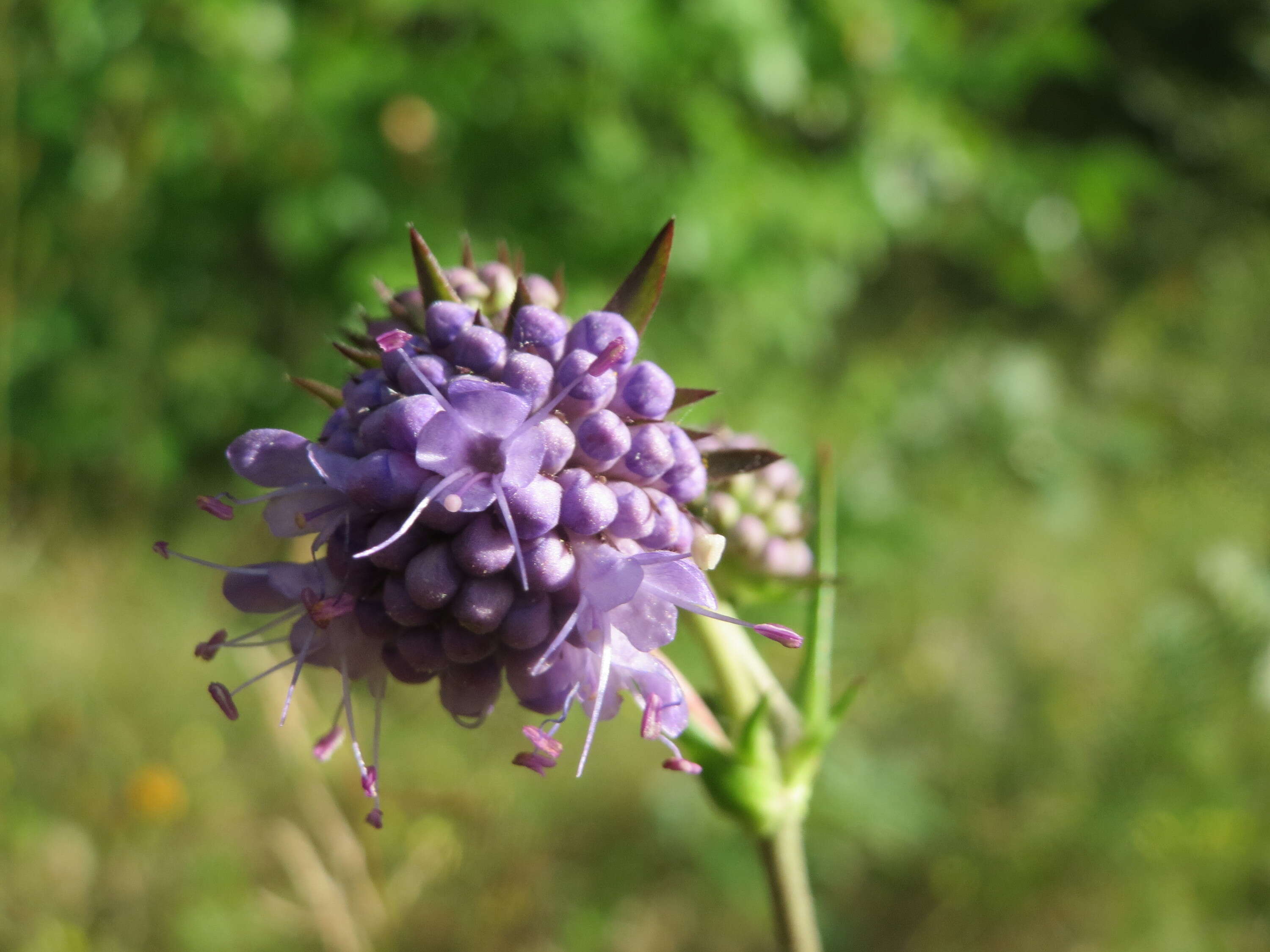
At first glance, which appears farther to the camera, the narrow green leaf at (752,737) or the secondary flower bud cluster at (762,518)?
the secondary flower bud cluster at (762,518)

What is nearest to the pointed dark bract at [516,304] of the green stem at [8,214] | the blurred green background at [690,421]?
the blurred green background at [690,421]

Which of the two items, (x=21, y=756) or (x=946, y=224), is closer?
(x=21, y=756)

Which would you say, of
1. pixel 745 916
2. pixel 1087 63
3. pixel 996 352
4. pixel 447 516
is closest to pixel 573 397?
pixel 447 516

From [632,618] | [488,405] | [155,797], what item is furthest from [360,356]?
[155,797]

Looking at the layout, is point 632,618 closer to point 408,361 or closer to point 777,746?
point 408,361

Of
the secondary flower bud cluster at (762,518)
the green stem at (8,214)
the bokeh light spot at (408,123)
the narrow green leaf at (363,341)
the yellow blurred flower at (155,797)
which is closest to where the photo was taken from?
the narrow green leaf at (363,341)

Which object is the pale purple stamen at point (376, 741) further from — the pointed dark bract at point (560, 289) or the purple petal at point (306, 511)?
the pointed dark bract at point (560, 289)

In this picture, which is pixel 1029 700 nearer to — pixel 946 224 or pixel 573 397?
pixel 946 224
